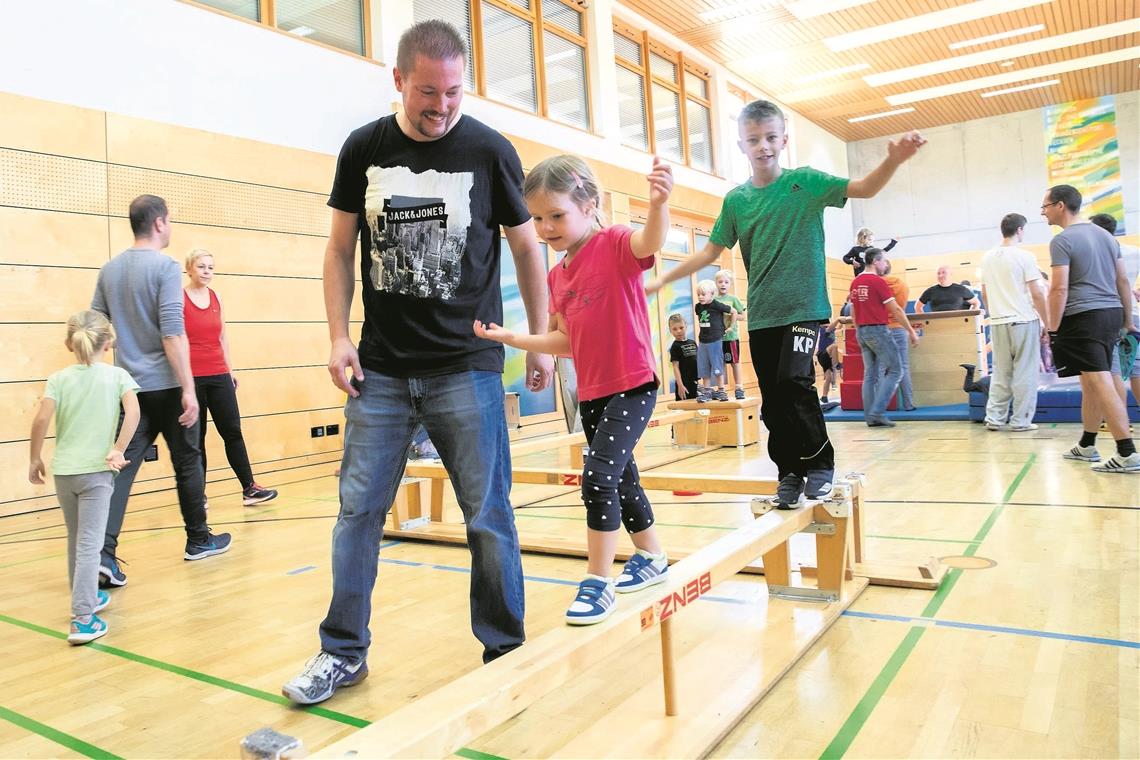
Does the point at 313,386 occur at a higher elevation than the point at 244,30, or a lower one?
lower

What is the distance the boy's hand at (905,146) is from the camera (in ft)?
6.54

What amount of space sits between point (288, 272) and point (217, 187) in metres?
0.78

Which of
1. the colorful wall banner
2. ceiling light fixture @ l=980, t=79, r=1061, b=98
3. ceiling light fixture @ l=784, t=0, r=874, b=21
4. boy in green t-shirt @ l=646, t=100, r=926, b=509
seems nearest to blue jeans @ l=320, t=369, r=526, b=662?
boy in green t-shirt @ l=646, t=100, r=926, b=509

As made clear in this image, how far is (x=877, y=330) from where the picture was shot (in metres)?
6.55

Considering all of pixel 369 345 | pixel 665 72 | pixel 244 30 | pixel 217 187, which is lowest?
pixel 369 345

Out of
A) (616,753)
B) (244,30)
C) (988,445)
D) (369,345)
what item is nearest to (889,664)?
(616,753)

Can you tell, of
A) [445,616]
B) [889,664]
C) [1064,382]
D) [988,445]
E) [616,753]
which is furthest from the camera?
[1064,382]

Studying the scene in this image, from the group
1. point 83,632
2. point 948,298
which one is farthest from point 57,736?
point 948,298

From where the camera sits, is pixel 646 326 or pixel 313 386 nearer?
pixel 646 326

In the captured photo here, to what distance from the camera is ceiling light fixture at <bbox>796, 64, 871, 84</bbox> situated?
40.5ft

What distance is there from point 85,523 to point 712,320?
5.54m

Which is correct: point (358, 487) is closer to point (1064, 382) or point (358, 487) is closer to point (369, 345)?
point (369, 345)

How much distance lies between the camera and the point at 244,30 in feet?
18.5

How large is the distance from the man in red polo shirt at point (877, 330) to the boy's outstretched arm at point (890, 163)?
4.45 metres
